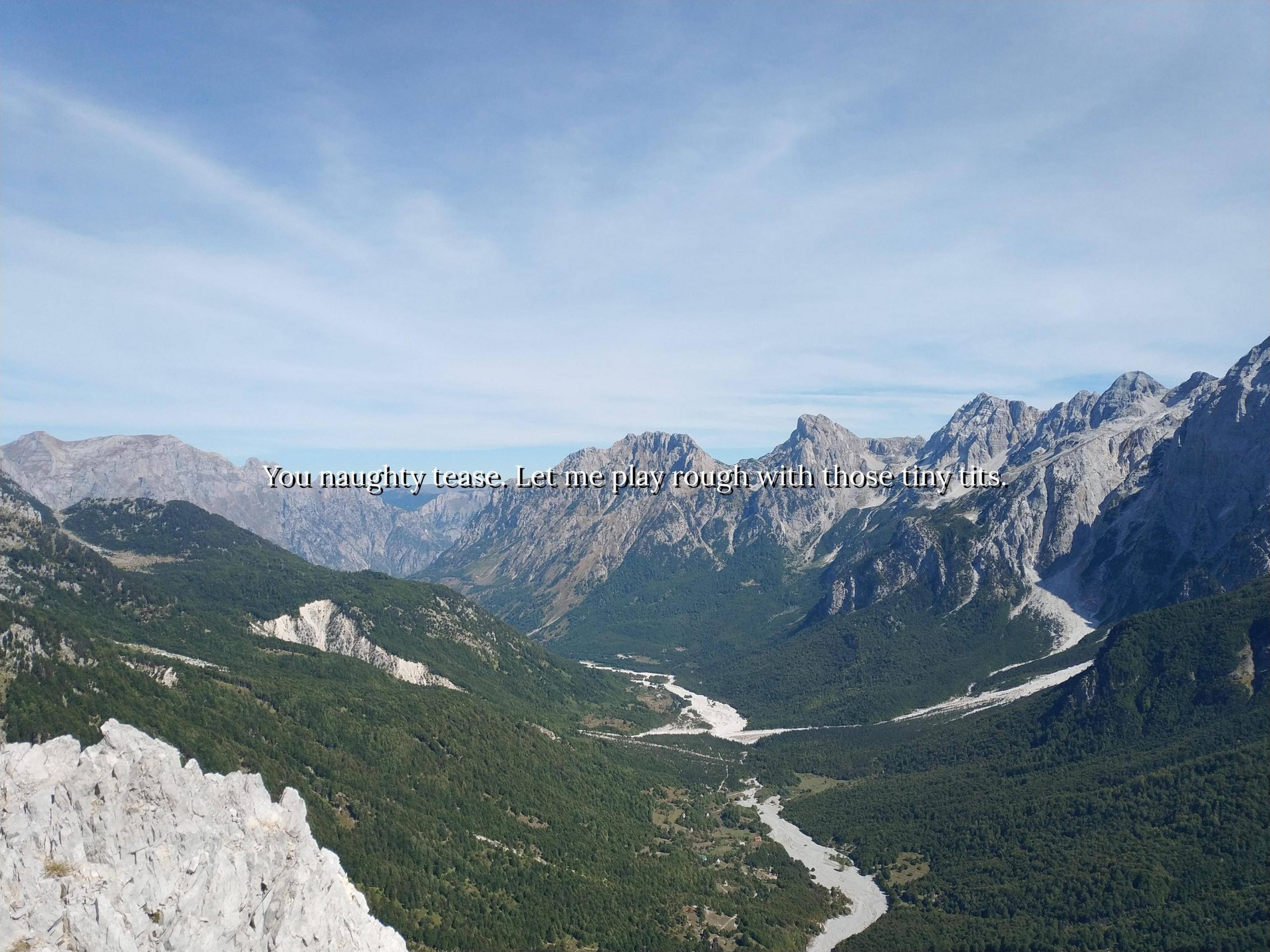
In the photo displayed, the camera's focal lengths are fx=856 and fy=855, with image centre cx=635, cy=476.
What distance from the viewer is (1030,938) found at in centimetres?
17962

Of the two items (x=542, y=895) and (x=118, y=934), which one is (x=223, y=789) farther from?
(x=542, y=895)

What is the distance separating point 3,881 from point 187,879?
16.0 metres

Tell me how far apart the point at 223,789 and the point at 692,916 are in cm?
12625

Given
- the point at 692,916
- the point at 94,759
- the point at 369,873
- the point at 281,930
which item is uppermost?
the point at 94,759

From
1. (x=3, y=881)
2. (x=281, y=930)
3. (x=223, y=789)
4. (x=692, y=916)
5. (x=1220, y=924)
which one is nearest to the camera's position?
(x=3, y=881)

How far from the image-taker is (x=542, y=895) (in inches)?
7416

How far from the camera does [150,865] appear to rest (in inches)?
3494

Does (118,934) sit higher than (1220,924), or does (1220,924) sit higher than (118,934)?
(118,934)

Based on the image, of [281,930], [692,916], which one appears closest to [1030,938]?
[692,916]

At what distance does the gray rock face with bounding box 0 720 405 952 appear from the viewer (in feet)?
266

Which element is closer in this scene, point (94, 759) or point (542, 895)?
point (94, 759)

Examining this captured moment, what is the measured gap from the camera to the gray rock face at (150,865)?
266ft

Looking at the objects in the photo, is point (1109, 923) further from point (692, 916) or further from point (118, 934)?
point (118, 934)

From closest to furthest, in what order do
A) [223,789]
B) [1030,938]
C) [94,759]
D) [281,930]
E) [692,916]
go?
[281,930] < [94,759] < [223,789] < [1030,938] < [692,916]
